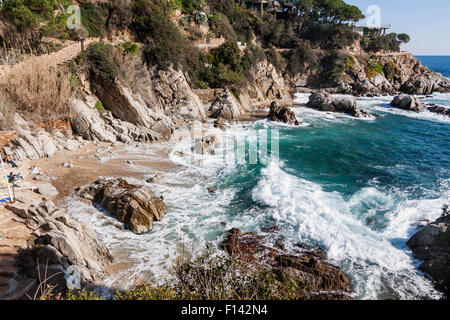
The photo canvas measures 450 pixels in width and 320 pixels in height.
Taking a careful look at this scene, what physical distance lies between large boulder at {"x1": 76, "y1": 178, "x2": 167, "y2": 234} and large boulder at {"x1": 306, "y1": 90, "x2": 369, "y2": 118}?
33726 millimetres

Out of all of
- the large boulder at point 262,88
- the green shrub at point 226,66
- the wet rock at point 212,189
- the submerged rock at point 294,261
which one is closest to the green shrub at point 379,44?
the large boulder at point 262,88

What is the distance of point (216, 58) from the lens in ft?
125

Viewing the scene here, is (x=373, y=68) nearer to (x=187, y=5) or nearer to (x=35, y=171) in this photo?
(x=187, y=5)

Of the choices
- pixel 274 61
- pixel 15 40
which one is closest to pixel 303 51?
pixel 274 61

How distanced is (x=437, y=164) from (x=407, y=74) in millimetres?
54006

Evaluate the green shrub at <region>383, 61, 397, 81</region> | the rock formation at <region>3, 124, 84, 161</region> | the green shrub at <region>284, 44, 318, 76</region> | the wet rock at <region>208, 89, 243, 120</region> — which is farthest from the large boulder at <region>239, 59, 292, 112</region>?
the green shrub at <region>383, 61, 397, 81</region>

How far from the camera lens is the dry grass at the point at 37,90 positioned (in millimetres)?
17953

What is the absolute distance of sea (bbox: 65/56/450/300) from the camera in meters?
11.1

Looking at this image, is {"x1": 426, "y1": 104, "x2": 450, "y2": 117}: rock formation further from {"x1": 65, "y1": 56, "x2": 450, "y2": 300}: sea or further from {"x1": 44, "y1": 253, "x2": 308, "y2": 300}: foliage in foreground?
{"x1": 44, "y1": 253, "x2": 308, "y2": 300}: foliage in foreground

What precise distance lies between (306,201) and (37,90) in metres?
19.9

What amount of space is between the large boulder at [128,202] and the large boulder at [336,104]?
33.7 metres
